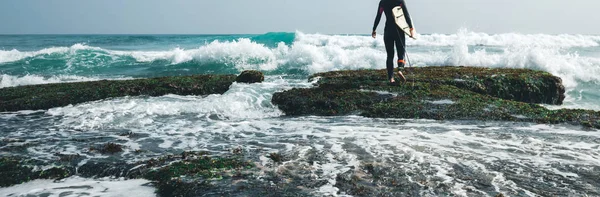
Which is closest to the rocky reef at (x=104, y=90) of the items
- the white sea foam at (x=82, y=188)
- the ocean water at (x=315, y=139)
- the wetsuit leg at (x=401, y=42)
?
the ocean water at (x=315, y=139)

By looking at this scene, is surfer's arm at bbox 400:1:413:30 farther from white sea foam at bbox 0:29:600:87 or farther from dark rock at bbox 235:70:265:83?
white sea foam at bbox 0:29:600:87

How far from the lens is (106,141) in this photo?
18.2 feet

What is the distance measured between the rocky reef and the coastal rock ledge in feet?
7.35

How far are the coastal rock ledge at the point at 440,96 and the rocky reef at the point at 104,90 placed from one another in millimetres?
2241

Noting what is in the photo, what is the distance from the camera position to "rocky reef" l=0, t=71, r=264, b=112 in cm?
822

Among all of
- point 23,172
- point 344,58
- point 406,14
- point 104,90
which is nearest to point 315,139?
point 23,172

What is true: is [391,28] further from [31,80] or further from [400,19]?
[31,80]

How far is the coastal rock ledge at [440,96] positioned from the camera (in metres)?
6.81

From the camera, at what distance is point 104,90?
9.00 meters

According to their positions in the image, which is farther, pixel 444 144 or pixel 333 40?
pixel 333 40

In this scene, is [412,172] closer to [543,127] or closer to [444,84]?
[543,127]

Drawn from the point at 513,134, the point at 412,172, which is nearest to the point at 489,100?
the point at 513,134

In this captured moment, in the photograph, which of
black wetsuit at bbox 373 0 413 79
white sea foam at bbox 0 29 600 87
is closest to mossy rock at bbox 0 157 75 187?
black wetsuit at bbox 373 0 413 79

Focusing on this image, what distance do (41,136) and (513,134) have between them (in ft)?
24.0
